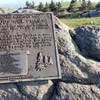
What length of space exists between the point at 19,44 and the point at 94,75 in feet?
6.12

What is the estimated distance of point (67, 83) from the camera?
28.1ft

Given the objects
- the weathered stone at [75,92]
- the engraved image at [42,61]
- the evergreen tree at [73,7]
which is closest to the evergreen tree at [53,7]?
the evergreen tree at [73,7]

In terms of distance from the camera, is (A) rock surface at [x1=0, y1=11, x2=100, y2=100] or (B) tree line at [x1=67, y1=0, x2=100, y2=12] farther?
(B) tree line at [x1=67, y1=0, x2=100, y2=12]

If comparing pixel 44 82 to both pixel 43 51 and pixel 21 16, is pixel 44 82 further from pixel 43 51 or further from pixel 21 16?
pixel 21 16

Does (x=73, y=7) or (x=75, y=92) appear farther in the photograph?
(x=73, y=7)

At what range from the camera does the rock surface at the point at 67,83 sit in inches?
328

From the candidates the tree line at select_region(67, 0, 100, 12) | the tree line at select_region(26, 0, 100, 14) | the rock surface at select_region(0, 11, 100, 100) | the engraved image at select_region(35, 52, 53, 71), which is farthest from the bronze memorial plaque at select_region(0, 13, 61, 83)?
the tree line at select_region(67, 0, 100, 12)

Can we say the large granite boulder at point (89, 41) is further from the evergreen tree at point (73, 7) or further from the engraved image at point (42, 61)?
the evergreen tree at point (73, 7)

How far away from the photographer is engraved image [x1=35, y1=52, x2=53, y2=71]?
8.52 metres

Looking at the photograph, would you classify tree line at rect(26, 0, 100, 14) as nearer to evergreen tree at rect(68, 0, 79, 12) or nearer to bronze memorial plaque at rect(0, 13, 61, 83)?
evergreen tree at rect(68, 0, 79, 12)

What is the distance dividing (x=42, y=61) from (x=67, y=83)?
76 centimetres

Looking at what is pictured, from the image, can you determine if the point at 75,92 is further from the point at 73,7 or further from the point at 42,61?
the point at 73,7

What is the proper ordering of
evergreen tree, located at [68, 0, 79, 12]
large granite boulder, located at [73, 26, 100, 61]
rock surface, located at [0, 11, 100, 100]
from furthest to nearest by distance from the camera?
evergreen tree, located at [68, 0, 79, 12], large granite boulder, located at [73, 26, 100, 61], rock surface, located at [0, 11, 100, 100]

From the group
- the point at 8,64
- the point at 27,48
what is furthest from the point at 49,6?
→ the point at 8,64
